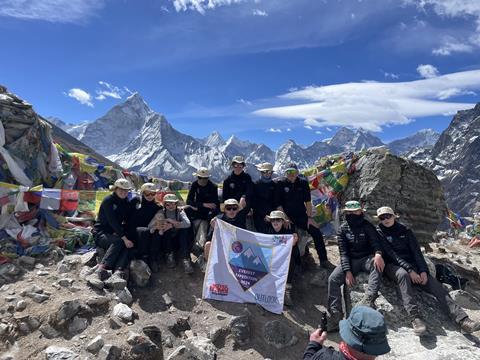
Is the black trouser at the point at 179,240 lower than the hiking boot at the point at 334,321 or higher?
higher

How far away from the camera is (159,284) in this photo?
9.14 m

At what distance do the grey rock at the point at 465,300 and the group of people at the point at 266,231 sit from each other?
159 cm

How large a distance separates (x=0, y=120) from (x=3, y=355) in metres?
9.15

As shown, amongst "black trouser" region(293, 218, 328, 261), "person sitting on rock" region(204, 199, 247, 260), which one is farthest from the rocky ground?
"person sitting on rock" region(204, 199, 247, 260)

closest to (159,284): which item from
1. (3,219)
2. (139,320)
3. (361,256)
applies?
(139,320)

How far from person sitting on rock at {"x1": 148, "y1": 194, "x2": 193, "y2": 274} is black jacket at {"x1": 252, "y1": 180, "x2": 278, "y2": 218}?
6.20ft

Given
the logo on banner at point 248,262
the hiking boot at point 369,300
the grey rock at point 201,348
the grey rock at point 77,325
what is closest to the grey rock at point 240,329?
the grey rock at point 201,348

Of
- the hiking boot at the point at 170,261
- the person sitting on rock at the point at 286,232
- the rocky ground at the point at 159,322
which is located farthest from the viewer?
the hiking boot at the point at 170,261

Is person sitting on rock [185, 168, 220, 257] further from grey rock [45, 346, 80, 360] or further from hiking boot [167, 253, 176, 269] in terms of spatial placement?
grey rock [45, 346, 80, 360]

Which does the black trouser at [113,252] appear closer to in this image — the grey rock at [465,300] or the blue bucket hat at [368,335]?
the blue bucket hat at [368,335]

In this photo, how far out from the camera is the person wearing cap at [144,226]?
9.41m

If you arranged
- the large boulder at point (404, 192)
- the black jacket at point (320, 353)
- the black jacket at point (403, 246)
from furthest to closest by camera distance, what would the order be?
the large boulder at point (404, 192) → the black jacket at point (403, 246) → the black jacket at point (320, 353)

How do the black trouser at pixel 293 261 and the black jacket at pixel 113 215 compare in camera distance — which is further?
the black jacket at pixel 113 215

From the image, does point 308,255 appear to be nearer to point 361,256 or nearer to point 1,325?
point 361,256
